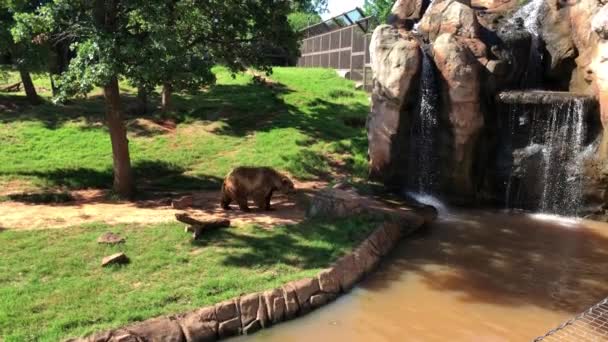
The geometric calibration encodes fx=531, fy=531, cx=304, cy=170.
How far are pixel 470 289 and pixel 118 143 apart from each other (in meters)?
8.34

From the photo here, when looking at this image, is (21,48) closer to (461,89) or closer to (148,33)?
(148,33)

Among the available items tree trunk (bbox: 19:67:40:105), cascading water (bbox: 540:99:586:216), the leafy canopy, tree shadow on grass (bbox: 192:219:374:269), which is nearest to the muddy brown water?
tree shadow on grass (bbox: 192:219:374:269)

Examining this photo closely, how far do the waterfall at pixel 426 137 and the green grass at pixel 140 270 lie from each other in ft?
14.0

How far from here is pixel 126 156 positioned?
12336 millimetres

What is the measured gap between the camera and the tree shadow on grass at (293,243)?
8.05 m

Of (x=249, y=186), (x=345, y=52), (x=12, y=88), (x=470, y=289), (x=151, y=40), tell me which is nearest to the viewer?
(x=470, y=289)

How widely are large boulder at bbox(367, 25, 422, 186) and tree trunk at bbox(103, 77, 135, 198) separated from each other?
19.9 feet

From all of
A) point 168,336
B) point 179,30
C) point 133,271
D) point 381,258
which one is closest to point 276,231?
point 381,258

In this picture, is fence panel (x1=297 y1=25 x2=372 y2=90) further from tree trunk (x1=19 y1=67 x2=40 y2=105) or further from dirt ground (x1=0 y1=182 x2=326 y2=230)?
dirt ground (x1=0 y1=182 x2=326 y2=230)

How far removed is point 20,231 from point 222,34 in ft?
22.0

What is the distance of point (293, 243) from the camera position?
8.80 meters

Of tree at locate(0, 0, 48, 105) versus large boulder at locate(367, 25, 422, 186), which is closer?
tree at locate(0, 0, 48, 105)

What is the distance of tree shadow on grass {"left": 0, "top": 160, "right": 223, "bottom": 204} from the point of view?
44.7 ft

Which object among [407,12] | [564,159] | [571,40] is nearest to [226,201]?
[564,159]
